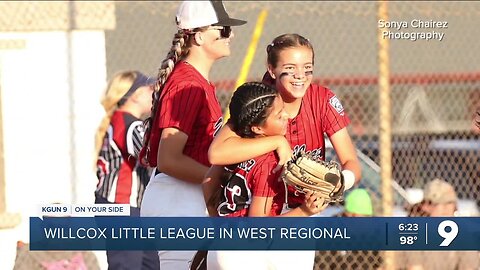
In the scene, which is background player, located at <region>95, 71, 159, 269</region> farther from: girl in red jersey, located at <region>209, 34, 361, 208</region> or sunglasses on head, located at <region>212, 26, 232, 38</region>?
girl in red jersey, located at <region>209, 34, 361, 208</region>

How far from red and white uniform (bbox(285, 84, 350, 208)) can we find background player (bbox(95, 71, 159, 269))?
2.11 meters

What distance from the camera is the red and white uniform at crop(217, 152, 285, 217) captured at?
4895 mm

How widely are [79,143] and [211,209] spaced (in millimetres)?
3563

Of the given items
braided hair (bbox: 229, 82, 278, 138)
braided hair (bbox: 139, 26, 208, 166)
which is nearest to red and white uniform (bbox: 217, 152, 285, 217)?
braided hair (bbox: 229, 82, 278, 138)

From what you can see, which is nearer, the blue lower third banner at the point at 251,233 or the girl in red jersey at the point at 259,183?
the girl in red jersey at the point at 259,183

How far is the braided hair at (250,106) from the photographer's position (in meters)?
4.90

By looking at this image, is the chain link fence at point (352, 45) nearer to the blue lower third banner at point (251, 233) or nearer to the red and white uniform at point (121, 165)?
the red and white uniform at point (121, 165)

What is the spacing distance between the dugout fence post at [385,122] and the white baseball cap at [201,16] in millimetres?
3222

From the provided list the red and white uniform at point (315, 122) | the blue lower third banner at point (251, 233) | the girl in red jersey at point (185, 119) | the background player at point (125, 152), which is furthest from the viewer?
the background player at point (125, 152)

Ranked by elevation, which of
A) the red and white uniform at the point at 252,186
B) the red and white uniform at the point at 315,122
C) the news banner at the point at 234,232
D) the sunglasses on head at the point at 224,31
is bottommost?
the news banner at the point at 234,232

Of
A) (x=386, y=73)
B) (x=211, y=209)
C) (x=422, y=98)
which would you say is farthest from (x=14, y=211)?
(x=422, y=98)

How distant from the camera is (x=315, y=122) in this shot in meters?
5.18

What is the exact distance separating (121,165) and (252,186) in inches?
99.9

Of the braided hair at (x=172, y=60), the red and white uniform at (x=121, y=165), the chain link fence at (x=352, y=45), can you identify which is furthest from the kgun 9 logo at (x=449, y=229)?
the chain link fence at (x=352, y=45)
